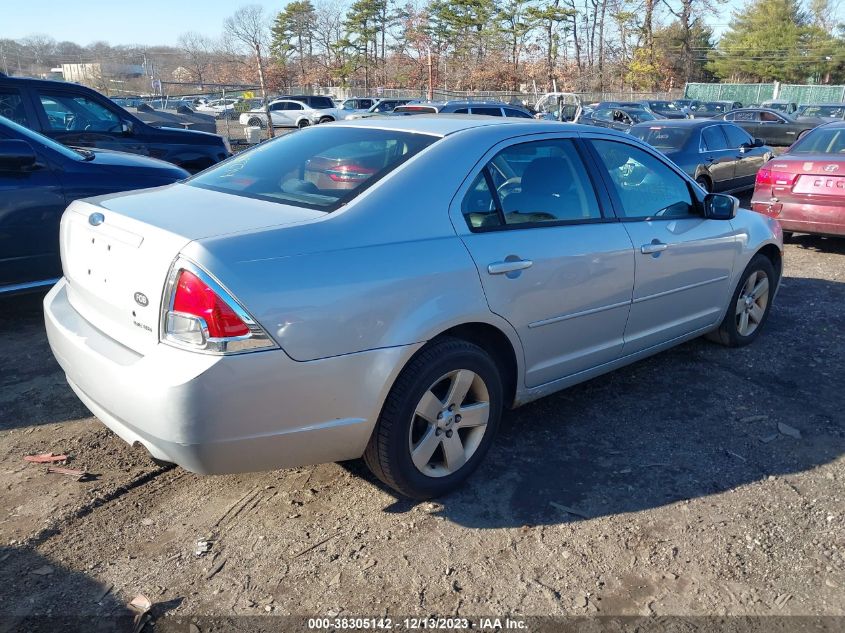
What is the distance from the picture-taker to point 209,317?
2.36 m

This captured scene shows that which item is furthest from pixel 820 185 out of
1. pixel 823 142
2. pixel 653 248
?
pixel 653 248

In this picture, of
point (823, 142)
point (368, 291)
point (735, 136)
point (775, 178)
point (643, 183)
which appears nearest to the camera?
point (368, 291)

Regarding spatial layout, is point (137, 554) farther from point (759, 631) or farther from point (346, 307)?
point (759, 631)

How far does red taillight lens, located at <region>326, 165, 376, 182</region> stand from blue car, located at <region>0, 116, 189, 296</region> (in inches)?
116

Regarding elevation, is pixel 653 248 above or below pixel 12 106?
below

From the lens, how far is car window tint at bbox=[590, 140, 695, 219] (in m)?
3.87

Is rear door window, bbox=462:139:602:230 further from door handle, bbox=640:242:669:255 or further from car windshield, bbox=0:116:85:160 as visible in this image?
car windshield, bbox=0:116:85:160

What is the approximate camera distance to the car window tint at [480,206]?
3061mm

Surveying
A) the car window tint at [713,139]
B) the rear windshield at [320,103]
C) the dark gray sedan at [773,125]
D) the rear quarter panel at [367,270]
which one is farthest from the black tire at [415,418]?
the rear windshield at [320,103]

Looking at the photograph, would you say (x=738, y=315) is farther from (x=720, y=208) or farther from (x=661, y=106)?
(x=661, y=106)

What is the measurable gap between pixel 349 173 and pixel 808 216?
6470mm

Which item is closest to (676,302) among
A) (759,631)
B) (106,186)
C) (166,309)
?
(759,631)

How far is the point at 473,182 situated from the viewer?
10.2 ft

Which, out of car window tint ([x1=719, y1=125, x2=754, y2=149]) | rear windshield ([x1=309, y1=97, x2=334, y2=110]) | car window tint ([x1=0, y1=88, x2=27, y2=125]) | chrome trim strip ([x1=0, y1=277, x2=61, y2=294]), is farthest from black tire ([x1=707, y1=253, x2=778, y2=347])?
rear windshield ([x1=309, y1=97, x2=334, y2=110])
